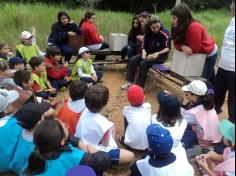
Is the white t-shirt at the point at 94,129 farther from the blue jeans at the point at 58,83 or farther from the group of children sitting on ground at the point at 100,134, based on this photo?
the blue jeans at the point at 58,83

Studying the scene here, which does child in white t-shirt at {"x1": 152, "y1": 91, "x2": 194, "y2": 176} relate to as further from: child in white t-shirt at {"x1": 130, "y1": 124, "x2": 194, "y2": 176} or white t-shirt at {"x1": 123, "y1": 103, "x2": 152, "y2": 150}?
child in white t-shirt at {"x1": 130, "y1": 124, "x2": 194, "y2": 176}


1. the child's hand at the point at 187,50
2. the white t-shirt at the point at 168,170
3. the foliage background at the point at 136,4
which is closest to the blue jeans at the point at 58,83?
the child's hand at the point at 187,50

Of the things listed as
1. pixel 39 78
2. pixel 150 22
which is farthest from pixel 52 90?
pixel 150 22

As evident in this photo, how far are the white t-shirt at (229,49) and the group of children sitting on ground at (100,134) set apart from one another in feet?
1.03

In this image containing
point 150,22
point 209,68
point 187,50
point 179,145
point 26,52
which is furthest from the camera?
point 26,52

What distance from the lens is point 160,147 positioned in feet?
8.38

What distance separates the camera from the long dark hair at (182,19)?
4430 mm

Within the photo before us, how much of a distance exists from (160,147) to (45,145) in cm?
78

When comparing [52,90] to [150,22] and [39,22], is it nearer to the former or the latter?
[150,22]

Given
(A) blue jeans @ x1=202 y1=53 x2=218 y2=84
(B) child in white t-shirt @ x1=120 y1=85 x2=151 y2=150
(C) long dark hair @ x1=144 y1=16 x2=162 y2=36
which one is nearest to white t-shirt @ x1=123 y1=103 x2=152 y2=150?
(B) child in white t-shirt @ x1=120 y1=85 x2=151 y2=150

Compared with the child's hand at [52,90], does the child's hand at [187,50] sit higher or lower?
higher

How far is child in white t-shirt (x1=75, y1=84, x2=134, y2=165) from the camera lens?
322 cm

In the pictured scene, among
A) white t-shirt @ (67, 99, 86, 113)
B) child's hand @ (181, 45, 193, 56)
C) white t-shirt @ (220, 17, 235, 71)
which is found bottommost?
white t-shirt @ (67, 99, 86, 113)

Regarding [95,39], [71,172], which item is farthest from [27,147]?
[95,39]
